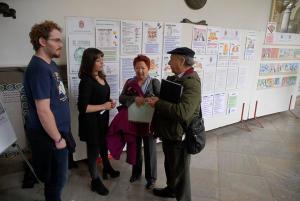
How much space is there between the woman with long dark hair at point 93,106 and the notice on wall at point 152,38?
906 mm

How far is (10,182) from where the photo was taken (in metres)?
2.55

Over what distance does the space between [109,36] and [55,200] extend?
1.68 metres

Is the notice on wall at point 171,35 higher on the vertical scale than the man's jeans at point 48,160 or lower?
higher

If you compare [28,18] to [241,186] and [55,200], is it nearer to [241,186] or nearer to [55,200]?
[55,200]

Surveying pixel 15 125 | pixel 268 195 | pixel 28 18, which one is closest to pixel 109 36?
pixel 28 18

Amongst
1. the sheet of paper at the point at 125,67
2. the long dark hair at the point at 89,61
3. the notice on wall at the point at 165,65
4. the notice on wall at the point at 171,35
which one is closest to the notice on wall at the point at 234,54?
the notice on wall at the point at 171,35

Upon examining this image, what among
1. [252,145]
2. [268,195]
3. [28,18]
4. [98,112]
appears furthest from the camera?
[252,145]

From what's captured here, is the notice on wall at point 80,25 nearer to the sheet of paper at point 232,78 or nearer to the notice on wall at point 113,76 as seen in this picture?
the notice on wall at point 113,76

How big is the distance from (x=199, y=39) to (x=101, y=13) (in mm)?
1338

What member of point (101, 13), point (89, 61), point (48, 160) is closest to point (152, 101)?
point (89, 61)

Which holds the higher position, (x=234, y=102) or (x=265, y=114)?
(x=234, y=102)

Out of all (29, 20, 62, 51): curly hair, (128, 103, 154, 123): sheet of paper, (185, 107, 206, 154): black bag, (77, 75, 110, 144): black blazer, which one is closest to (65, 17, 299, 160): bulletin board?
(77, 75, 110, 144): black blazer

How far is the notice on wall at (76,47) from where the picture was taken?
8.36 ft

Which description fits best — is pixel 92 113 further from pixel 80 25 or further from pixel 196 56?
pixel 196 56
